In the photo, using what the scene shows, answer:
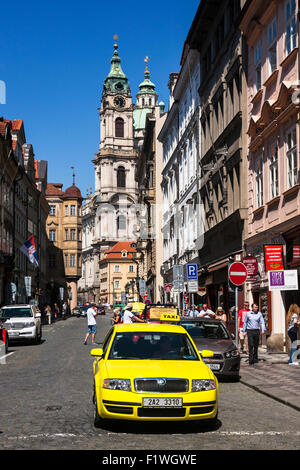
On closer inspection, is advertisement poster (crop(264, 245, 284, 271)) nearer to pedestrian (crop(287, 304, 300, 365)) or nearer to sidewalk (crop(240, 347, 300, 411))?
pedestrian (crop(287, 304, 300, 365))

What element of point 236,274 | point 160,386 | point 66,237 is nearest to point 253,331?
point 236,274

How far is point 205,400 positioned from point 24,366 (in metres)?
12.1

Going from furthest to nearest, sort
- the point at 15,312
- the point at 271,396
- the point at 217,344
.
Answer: the point at 15,312 → the point at 217,344 → the point at 271,396

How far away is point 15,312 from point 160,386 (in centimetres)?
2372

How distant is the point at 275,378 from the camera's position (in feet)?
52.9

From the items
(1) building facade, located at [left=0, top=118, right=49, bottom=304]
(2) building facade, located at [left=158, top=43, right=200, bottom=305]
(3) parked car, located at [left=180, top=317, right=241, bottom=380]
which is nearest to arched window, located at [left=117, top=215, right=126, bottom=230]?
(1) building facade, located at [left=0, top=118, right=49, bottom=304]

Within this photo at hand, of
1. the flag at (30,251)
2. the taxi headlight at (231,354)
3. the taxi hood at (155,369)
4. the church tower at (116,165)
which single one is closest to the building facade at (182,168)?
the flag at (30,251)

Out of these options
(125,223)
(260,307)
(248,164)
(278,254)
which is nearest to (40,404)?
(278,254)

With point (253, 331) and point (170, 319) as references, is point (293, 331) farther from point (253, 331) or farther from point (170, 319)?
point (170, 319)

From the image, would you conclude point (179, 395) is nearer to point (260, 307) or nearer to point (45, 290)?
point (260, 307)

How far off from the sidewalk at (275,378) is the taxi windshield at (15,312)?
40.6ft

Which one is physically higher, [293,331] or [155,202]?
[155,202]

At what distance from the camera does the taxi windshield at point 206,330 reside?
17.9 meters

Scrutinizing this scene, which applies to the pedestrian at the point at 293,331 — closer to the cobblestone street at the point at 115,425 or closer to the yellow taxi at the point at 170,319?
the yellow taxi at the point at 170,319
